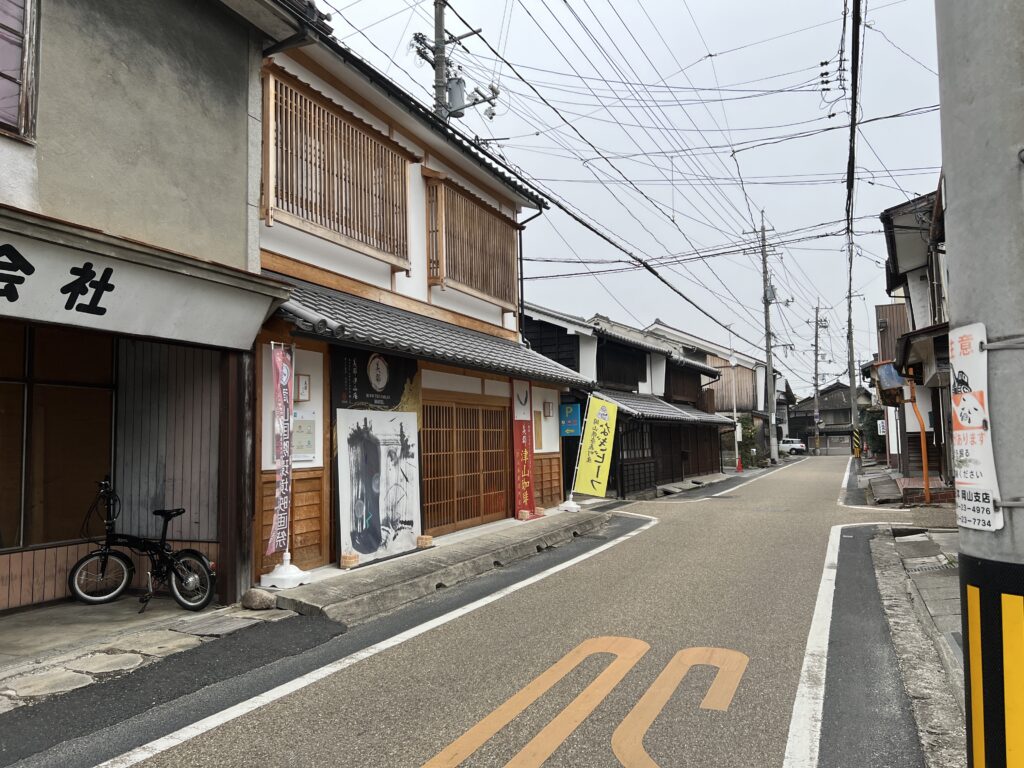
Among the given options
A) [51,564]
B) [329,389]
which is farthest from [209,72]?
[51,564]

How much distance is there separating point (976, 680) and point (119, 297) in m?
7.07

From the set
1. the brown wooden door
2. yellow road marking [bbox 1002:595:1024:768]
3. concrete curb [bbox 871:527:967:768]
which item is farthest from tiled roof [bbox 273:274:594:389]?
yellow road marking [bbox 1002:595:1024:768]

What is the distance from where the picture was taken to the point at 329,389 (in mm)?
9719

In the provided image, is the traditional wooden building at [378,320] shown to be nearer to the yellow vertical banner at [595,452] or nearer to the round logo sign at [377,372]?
the round logo sign at [377,372]

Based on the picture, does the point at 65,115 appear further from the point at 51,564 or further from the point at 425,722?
the point at 425,722

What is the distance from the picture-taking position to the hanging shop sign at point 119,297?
5.67m

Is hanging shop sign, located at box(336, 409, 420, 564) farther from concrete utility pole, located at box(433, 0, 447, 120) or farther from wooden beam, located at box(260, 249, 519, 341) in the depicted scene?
concrete utility pole, located at box(433, 0, 447, 120)

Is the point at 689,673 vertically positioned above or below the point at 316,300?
below

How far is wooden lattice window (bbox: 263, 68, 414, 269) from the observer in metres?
9.17

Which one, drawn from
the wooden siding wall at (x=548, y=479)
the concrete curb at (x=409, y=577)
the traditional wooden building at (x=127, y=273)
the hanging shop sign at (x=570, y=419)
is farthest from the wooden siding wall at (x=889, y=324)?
the traditional wooden building at (x=127, y=273)

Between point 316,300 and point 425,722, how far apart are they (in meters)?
A: 6.23

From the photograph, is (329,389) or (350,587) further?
(329,389)

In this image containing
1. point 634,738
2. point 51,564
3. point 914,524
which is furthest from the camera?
point 914,524

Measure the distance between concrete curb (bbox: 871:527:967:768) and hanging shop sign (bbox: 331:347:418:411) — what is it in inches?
291
